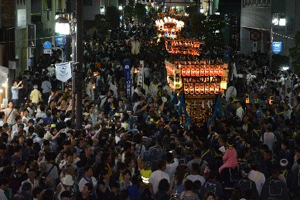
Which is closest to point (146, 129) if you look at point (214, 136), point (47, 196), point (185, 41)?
point (214, 136)

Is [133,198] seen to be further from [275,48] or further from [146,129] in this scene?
[275,48]

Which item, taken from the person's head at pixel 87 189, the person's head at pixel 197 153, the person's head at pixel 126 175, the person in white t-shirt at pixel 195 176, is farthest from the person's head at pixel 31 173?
the person's head at pixel 197 153

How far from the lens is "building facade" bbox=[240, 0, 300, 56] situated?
4128cm

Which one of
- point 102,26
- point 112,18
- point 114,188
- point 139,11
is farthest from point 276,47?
point 139,11

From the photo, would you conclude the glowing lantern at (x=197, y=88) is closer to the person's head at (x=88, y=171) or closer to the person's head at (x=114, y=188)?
the person's head at (x=88, y=171)

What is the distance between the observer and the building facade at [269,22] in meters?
41.3

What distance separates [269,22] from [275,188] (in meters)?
33.6

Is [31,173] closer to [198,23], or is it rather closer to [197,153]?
[197,153]

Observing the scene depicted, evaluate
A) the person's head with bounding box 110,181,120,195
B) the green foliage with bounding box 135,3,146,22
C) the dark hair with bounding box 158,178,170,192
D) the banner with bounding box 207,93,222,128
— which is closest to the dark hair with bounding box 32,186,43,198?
the person's head with bounding box 110,181,120,195

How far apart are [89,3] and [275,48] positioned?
37.4 m

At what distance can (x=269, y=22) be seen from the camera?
147 feet

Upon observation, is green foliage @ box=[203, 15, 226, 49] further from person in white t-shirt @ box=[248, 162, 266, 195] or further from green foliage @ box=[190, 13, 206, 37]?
person in white t-shirt @ box=[248, 162, 266, 195]

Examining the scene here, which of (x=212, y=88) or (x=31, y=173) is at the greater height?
(x=212, y=88)

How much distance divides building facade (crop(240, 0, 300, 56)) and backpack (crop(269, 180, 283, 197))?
26.2m
